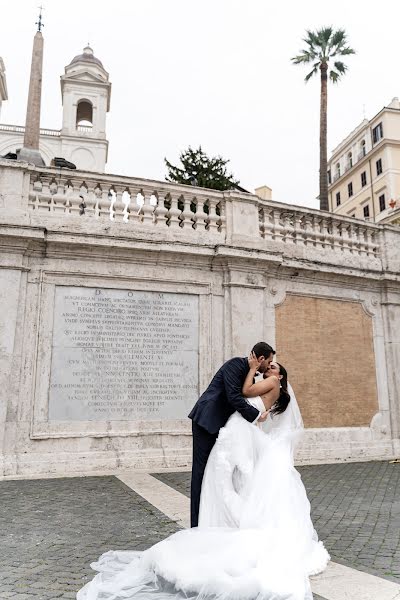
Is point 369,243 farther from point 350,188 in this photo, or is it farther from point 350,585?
point 350,188

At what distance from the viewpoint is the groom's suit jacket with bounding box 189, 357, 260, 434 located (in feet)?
13.8

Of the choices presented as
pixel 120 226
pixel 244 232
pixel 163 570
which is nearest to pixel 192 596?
pixel 163 570

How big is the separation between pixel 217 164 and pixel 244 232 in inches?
525

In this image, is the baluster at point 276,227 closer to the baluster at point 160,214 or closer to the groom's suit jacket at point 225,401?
the baluster at point 160,214

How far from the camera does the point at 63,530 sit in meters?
4.84

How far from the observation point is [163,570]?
3453mm

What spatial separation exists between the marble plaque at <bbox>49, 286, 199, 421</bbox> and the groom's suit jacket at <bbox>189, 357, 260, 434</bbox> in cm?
437


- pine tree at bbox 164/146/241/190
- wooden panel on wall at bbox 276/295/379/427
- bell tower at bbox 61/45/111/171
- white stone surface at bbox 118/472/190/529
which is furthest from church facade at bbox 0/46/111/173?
white stone surface at bbox 118/472/190/529

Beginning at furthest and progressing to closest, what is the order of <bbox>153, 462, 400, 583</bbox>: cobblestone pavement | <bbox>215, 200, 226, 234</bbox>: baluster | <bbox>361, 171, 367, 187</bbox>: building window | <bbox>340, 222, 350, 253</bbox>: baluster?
<bbox>361, 171, 367, 187</bbox>: building window, <bbox>340, 222, 350, 253</bbox>: baluster, <bbox>215, 200, 226, 234</bbox>: baluster, <bbox>153, 462, 400, 583</bbox>: cobblestone pavement

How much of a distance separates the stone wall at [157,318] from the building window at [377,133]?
38.7 m

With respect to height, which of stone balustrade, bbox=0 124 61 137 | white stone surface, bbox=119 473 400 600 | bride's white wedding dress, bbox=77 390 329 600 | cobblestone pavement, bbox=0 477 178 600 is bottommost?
white stone surface, bbox=119 473 400 600

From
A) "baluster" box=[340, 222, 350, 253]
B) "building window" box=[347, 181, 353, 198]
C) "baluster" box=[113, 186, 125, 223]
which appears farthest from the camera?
"building window" box=[347, 181, 353, 198]

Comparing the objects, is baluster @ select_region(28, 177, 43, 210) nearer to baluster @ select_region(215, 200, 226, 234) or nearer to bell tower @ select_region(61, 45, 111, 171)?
baluster @ select_region(215, 200, 226, 234)

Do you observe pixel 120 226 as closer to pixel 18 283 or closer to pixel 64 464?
pixel 18 283
